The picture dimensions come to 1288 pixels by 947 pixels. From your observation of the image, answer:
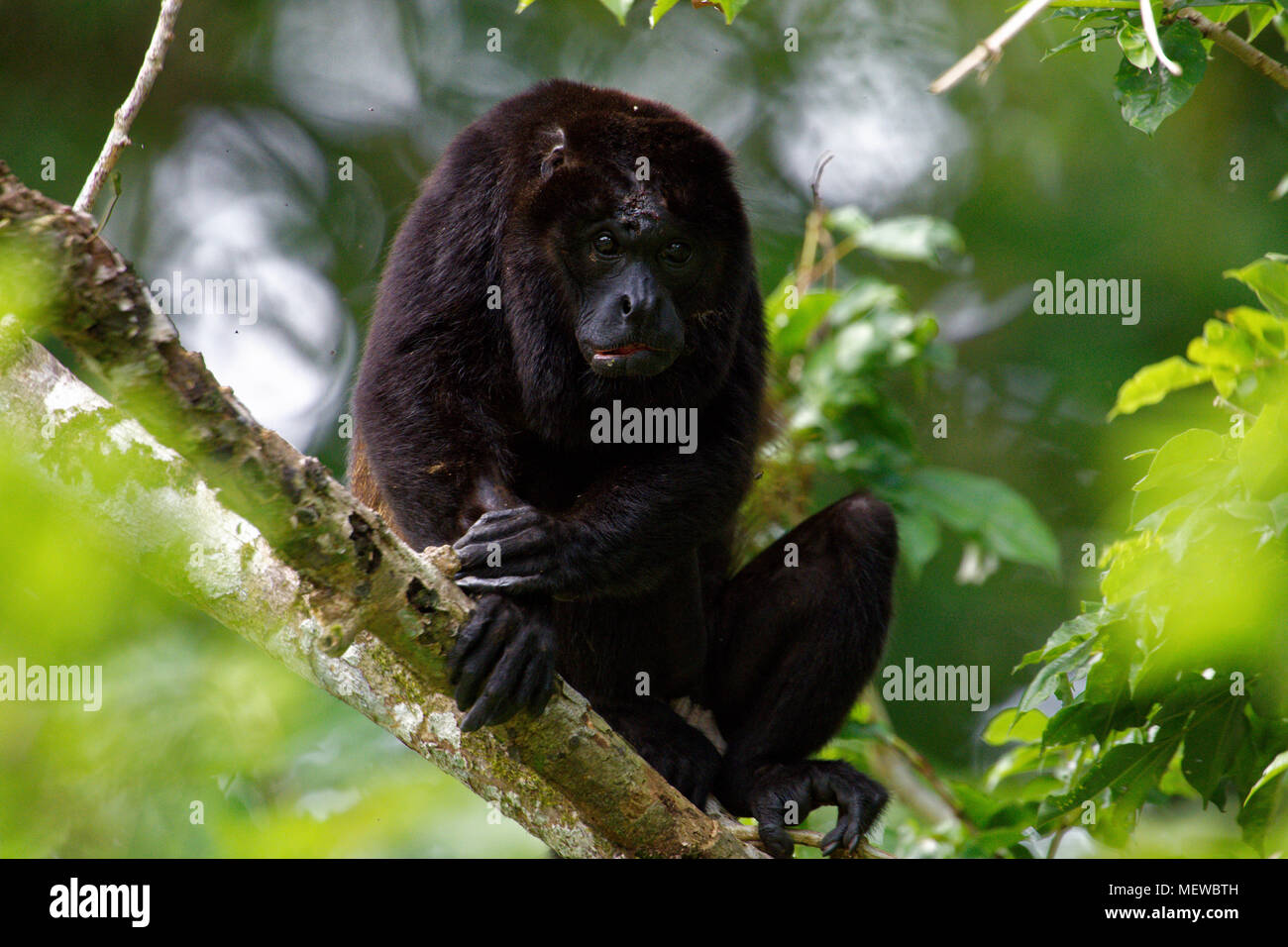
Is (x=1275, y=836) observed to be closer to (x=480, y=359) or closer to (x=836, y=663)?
(x=836, y=663)

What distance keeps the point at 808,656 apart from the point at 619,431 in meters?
1.04

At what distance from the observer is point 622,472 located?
3.77 meters

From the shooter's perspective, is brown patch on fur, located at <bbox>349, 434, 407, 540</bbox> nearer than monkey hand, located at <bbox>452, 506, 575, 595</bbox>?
No

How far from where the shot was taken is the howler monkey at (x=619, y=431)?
366 centimetres

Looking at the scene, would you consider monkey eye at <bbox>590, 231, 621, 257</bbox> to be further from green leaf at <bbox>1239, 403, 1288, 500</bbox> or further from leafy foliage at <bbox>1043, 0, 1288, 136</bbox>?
green leaf at <bbox>1239, 403, 1288, 500</bbox>

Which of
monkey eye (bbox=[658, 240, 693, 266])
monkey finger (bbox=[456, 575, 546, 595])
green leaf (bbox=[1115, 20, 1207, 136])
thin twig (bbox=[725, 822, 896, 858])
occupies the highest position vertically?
green leaf (bbox=[1115, 20, 1207, 136])

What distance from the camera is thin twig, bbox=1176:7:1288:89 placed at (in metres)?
3.09

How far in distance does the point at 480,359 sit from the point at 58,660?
2.11m

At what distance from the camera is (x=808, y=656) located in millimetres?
4242

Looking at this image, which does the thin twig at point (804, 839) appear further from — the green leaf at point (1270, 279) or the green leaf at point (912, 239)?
the green leaf at point (912, 239)

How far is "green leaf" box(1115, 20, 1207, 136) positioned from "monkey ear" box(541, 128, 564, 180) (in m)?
1.60

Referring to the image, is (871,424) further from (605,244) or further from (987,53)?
(987,53)

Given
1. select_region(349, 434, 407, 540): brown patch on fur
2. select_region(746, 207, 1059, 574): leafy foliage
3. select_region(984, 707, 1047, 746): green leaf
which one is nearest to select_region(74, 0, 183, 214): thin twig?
select_region(349, 434, 407, 540): brown patch on fur

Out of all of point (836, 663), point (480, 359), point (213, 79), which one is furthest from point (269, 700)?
point (213, 79)
